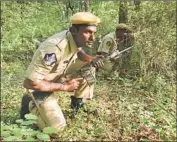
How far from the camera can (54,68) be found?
3900mm

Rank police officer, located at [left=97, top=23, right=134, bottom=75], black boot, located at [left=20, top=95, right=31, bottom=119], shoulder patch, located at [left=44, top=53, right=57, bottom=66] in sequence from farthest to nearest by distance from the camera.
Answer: police officer, located at [left=97, top=23, right=134, bottom=75]
black boot, located at [left=20, top=95, right=31, bottom=119]
shoulder patch, located at [left=44, top=53, right=57, bottom=66]

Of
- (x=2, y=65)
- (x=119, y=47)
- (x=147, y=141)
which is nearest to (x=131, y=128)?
(x=147, y=141)

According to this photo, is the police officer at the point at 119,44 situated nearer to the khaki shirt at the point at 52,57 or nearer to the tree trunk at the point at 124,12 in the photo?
the tree trunk at the point at 124,12

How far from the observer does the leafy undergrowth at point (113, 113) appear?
12.1ft

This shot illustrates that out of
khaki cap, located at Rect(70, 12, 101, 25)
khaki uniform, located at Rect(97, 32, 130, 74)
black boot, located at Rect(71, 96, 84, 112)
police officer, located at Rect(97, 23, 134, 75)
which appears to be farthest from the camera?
khaki uniform, located at Rect(97, 32, 130, 74)

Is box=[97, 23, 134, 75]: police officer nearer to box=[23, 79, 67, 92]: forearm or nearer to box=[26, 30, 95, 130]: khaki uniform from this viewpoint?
box=[26, 30, 95, 130]: khaki uniform

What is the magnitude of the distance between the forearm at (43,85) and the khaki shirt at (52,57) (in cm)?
4

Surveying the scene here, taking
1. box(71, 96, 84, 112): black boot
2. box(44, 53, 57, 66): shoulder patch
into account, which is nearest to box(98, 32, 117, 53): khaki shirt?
box(71, 96, 84, 112): black boot

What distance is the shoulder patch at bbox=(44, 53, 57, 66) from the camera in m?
3.62

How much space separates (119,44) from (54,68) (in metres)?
1.75

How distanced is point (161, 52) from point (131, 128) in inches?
58.0

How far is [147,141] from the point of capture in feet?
11.8

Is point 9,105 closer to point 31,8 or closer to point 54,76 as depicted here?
point 54,76

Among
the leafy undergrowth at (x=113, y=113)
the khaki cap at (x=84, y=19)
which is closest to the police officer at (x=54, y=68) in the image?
the khaki cap at (x=84, y=19)
